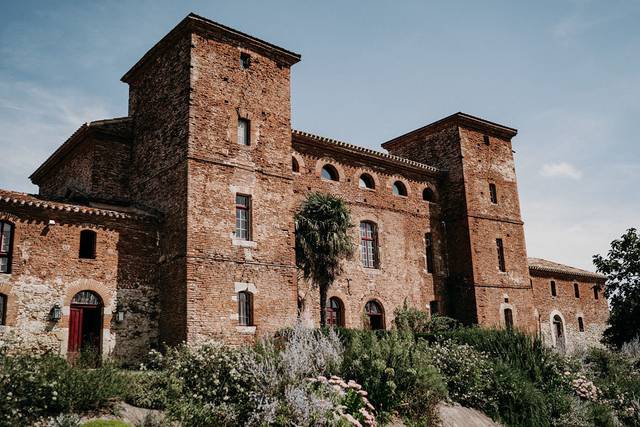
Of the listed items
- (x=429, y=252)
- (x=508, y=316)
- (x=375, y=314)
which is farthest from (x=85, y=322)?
(x=508, y=316)

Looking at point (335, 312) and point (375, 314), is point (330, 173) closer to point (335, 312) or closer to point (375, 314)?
point (335, 312)

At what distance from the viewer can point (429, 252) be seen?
27531 millimetres

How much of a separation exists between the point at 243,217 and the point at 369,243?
7611mm

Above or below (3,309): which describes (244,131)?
above

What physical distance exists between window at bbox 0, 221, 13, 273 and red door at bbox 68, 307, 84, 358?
7.20 ft

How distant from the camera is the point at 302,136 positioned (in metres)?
23.4

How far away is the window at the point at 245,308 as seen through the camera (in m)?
18.6

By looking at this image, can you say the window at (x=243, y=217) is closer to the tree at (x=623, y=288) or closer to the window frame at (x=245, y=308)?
the window frame at (x=245, y=308)

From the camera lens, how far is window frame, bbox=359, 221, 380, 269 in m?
25.1

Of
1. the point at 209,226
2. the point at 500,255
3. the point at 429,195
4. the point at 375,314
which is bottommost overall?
the point at 375,314

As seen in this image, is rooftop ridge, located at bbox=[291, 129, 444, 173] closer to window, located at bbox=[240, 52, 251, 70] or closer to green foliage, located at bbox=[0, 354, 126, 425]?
window, located at bbox=[240, 52, 251, 70]

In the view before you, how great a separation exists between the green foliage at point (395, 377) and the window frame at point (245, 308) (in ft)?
17.3

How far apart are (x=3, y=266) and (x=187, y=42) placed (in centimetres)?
898

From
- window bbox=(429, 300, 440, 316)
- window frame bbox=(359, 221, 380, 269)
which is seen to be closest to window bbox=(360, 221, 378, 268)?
window frame bbox=(359, 221, 380, 269)
